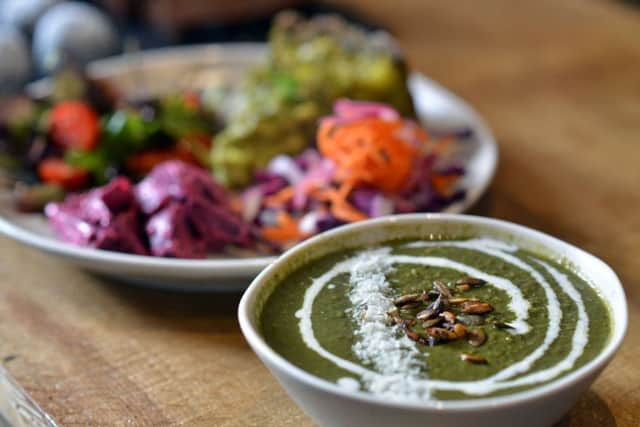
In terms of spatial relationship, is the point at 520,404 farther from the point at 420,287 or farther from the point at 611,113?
the point at 611,113

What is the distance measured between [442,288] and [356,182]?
31.3 inches

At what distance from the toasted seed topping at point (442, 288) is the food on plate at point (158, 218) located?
2.60 feet

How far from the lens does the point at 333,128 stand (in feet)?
8.49

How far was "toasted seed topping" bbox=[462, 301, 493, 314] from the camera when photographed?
166 cm

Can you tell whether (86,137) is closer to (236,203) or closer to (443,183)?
(236,203)

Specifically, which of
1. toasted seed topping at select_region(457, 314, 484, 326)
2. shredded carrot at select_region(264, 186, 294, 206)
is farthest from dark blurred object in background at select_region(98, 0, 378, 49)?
toasted seed topping at select_region(457, 314, 484, 326)

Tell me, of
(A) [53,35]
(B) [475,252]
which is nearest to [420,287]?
(B) [475,252]

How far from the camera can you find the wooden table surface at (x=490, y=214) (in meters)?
1.90

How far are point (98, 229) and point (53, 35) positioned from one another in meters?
1.65

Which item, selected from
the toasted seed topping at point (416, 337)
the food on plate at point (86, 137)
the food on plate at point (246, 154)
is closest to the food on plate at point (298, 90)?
the food on plate at point (246, 154)

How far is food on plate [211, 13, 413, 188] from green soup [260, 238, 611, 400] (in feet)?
3.19

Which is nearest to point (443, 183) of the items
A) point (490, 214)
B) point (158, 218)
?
point (490, 214)

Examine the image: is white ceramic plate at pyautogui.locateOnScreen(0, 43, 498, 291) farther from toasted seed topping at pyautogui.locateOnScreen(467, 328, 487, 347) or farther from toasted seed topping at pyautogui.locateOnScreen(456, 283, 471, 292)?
toasted seed topping at pyautogui.locateOnScreen(467, 328, 487, 347)

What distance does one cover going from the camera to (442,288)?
1.74m
